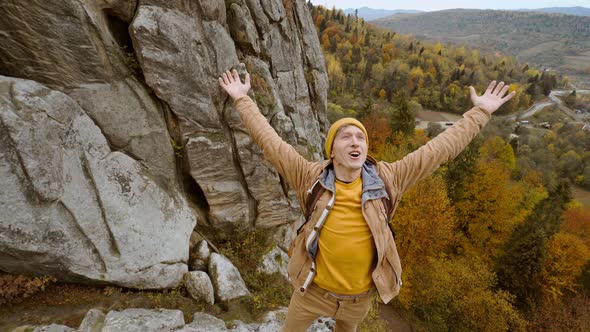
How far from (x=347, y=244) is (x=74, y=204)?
25.0 ft

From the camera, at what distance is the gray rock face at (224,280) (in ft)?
35.1

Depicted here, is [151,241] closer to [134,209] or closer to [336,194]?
[134,209]

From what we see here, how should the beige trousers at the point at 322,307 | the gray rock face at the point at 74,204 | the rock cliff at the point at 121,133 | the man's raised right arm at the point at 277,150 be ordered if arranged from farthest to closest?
the rock cliff at the point at 121,133 → the gray rock face at the point at 74,204 → the man's raised right arm at the point at 277,150 → the beige trousers at the point at 322,307

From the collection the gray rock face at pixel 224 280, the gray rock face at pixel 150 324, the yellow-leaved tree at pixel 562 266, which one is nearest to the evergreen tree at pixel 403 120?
the yellow-leaved tree at pixel 562 266

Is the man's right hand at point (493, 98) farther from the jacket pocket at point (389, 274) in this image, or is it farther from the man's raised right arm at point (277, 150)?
the man's raised right arm at point (277, 150)

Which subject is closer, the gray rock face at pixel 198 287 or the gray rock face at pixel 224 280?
the gray rock face at pixel 198 287

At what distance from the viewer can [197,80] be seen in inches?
380

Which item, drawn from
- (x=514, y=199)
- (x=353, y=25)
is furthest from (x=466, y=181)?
(x=353, y=25)

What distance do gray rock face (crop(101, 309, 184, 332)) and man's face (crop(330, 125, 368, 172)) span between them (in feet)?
23.9

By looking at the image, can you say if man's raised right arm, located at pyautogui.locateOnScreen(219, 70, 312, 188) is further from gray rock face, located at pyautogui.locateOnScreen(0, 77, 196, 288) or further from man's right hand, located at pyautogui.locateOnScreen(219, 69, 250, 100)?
gray rock face, located at pyautogui.locateOnScreen(0, 77, 196, 288)

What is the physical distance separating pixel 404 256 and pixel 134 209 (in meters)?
22.4

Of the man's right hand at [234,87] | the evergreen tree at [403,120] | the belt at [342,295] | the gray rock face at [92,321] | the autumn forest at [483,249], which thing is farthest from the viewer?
the evergreen tree at [403,120]

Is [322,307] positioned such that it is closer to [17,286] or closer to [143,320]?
[143,320]

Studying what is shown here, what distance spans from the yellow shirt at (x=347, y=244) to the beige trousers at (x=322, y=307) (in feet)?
1.45
